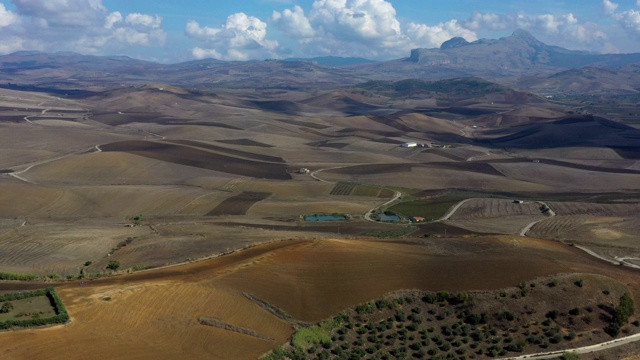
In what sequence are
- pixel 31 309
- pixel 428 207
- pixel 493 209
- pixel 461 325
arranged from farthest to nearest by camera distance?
pixel 428 207, pixel 493 209, pixel 461 325, pixel 31 309

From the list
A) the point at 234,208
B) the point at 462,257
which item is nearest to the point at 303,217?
the point at 234,208

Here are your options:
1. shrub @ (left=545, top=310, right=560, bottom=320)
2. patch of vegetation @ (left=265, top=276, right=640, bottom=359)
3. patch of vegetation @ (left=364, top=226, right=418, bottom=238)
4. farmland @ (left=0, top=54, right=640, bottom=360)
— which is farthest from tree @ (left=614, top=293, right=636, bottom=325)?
patch of vegetation @ (left=364, top=226, right=418, bottom=238)

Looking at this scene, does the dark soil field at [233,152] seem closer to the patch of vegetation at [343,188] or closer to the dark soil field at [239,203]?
the patch of vegetation at [343,188]

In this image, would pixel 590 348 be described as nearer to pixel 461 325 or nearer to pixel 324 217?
pixel 461 325

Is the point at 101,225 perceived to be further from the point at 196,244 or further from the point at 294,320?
the point at 294,320

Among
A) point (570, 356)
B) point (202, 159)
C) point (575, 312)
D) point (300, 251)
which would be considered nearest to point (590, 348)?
point (570, 356)

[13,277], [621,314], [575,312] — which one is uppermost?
[621,314]

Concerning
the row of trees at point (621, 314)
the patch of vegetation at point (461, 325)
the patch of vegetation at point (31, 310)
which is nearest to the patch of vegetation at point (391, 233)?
the patch of vegetation at point (461, 325)
